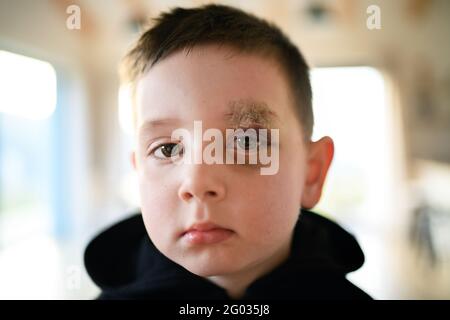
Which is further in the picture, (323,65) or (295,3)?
(295,3)

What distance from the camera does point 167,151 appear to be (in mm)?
442

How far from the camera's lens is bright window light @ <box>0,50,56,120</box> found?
637mm

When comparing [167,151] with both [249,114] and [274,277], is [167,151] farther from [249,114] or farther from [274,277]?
[274,277]

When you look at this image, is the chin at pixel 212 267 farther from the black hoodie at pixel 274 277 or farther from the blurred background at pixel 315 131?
the blurred background at pixel 315 131

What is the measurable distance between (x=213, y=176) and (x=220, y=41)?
166 mm

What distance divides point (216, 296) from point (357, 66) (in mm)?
559

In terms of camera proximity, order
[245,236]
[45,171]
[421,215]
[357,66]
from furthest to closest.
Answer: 1. [421,215]
2. [45,171]
3. [357,66]
4. [245,236]

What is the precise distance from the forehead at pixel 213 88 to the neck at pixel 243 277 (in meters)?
0.20

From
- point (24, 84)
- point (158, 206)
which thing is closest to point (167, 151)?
point (158, 206)

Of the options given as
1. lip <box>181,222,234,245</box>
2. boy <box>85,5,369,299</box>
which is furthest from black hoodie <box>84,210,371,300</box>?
lip <box>181,222,234,245</box>

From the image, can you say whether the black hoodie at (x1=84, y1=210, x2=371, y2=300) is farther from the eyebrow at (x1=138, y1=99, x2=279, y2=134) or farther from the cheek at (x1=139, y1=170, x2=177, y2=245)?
the eyebrow at (x1=138, y1=99, x2=279, y2=134)
